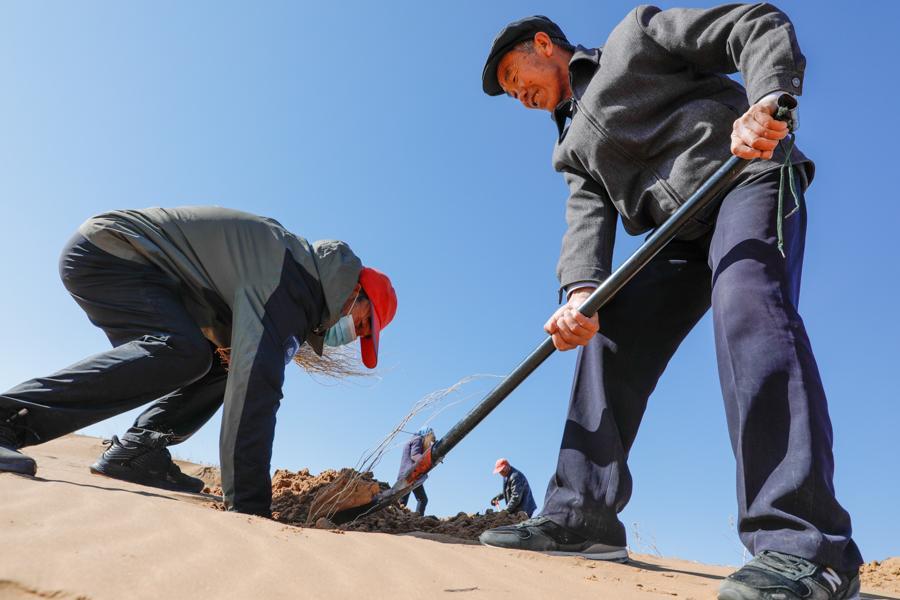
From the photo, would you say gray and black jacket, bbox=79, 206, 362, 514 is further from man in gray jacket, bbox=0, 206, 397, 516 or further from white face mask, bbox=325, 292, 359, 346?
white face mask, bbox=325, 292, 359, 346

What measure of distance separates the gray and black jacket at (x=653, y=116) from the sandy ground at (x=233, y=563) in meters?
1.10

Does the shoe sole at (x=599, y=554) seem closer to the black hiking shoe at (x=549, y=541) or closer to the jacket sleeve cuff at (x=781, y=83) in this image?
the black hiking shoe at (x=549, y=541)

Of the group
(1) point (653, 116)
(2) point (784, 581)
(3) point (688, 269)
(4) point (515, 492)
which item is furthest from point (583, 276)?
(4) point (515, 492)

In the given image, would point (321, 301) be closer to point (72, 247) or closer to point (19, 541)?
point (72, 247)

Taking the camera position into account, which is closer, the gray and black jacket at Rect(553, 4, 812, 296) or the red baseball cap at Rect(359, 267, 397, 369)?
the gray and black jacket at Rect(553, 4, 812, 296)

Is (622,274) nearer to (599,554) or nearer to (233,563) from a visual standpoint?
(599,554)

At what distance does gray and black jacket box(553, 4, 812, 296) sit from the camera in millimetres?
2289

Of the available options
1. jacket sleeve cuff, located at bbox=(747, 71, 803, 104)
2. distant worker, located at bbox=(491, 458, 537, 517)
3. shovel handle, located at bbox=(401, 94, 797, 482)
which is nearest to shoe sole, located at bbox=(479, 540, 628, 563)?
shovel handle, located at bbox=(401, 94, 797, 482)

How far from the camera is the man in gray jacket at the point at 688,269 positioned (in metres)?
1.79

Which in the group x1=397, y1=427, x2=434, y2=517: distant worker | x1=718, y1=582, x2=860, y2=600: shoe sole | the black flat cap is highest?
the black flat cap

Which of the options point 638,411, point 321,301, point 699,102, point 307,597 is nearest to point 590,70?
point 699,102

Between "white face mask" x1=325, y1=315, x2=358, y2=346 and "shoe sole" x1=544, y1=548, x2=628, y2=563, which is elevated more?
"white face mask" x1=325, y1=315, x2=358, y2=346

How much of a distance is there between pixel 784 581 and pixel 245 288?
2.38 m

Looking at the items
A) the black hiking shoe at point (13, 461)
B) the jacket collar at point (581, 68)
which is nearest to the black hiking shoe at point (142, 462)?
the black hiking shoe at point (13, 461)
